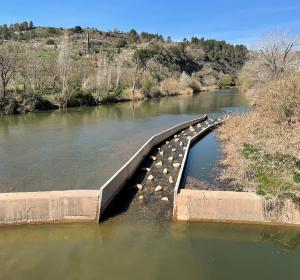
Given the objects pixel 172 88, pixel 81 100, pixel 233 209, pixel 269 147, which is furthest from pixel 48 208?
pixel 172 88

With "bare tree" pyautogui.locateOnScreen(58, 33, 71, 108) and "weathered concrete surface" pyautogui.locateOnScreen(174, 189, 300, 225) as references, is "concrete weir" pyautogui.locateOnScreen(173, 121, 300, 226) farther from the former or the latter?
"bare tree" pyautogui.locateOnScreen(58, 33, 71, 108)

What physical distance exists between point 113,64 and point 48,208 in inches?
1992

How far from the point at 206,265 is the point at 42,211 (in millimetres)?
4775

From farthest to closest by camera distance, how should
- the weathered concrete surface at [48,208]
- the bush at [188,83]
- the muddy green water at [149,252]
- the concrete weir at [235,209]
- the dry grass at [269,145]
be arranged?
1. the bush at [188,83]
2. the dry grass at [269,145]
3. the concrete weir at [235,209]
4. the weathered concrete surface at [48,208]
5. the muddy green water at [149,252]

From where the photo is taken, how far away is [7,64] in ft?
117

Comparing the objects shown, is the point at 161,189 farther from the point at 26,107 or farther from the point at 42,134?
the point at 26,107

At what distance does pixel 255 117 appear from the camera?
21.5m

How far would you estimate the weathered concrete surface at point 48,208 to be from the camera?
10125 millimetres

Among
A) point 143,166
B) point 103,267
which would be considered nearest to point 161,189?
point 143,166

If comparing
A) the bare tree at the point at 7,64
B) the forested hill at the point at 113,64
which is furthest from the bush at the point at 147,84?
the bare tree at the point at 7,64

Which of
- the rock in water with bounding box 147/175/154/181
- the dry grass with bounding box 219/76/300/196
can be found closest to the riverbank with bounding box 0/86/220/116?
the dry grass with bounding box 219/76/300/196

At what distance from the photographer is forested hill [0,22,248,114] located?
138 ft

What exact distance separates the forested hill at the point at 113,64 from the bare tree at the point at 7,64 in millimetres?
334

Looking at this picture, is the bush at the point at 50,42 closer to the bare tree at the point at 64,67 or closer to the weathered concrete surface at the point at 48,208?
the bare tree at the point at 64,67
